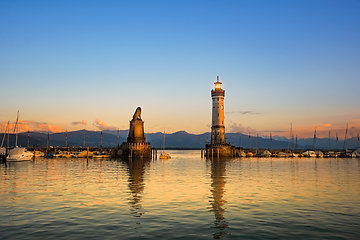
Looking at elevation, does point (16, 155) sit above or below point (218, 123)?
below

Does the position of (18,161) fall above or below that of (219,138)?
below

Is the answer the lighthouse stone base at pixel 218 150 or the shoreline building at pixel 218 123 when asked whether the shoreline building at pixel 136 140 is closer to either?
the lighthouse stone base at pixel 218 150

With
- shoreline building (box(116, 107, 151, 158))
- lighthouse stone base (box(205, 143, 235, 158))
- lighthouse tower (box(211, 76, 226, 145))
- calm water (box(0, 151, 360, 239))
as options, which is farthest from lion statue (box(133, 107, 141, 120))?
calm water (box(0, 151, 360, 239))

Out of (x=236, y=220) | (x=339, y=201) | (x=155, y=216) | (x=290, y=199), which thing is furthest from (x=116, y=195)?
(x=339, y=201)

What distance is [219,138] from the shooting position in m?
112

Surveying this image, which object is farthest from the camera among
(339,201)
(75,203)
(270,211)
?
(339,201)

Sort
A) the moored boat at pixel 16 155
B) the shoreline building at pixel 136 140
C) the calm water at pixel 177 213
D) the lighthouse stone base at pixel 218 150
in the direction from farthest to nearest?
the lighthouse stone base at pixel 218 150 < the shoreline building at pixel 136 140 < the moored boat at pixel 16 155 < the calm water at pixel 177 213

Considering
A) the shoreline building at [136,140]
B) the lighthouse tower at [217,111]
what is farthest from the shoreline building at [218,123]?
the shoreline building at [136,140]

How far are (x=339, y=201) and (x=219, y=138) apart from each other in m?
85.5

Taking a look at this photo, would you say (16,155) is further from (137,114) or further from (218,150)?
(218,150)

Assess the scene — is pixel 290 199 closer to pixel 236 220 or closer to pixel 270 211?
pixel 270 211

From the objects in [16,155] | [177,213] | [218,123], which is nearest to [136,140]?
[218,123]

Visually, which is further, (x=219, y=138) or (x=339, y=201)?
(x=219, y=138)

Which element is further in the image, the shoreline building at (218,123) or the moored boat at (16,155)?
the shoreline building at (218,123)
